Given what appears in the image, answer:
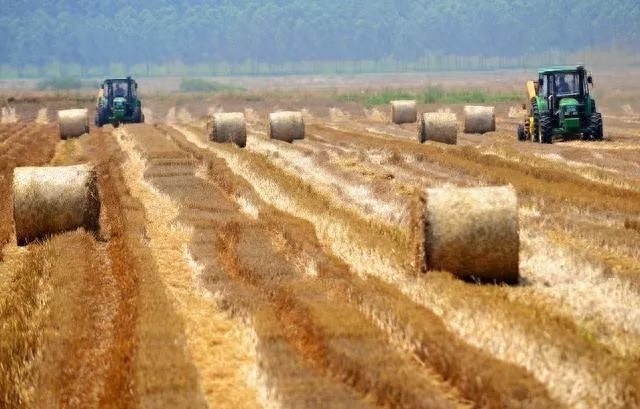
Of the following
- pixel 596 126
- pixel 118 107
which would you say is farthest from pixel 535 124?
pixel 118 107

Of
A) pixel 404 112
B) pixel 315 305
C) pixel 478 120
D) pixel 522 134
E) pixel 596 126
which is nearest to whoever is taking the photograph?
pixel 315 305

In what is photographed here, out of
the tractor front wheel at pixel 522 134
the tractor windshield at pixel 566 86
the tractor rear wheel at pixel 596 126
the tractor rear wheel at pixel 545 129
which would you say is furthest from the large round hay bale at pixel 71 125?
the tractor rear wheel at pixel 596 126

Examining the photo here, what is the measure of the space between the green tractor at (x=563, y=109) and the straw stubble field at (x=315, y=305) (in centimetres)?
879

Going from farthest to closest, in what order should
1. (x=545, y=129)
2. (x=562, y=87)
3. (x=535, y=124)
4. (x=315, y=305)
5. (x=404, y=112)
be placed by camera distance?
1. (x=404, y=112)
2. (x=562, y=87)
3. (x=535, y=124)
4. (x=545, y=129)
5. (x=315, y=305)

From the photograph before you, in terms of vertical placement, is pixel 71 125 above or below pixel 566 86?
below

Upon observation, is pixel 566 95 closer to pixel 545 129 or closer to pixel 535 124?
pixel 535 124

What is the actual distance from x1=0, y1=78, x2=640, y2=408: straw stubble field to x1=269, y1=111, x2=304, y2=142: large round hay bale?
1144cm

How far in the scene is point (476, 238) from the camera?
385 inches

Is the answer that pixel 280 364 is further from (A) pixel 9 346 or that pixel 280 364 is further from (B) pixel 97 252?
Result: (B) pixel 97 252

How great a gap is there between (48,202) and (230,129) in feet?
48.6

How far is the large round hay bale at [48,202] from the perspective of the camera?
12914 mm

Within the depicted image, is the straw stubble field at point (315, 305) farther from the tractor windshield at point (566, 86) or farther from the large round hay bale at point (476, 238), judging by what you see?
the tractor windshield at point (566, 86)

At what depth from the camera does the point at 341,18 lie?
631 feet

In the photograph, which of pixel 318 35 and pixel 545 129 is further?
pixel 318 35
